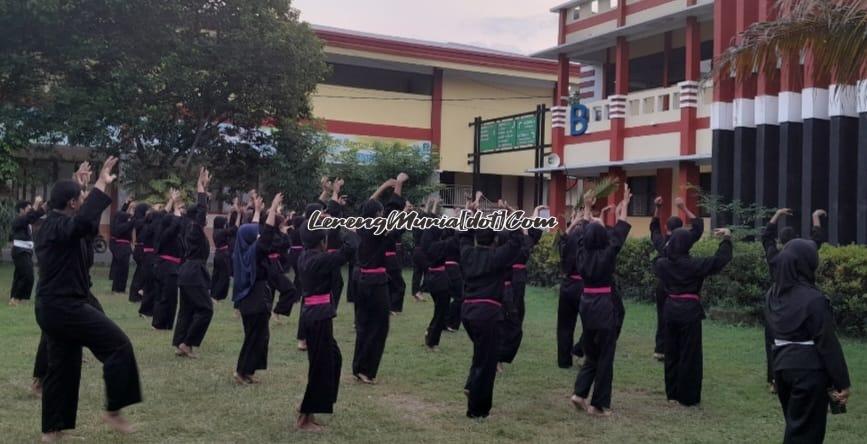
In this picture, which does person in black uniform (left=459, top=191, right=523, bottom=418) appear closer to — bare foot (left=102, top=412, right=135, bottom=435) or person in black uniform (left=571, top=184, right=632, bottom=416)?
person in black uniform (left=571, top=184, right=632, bottom=416)

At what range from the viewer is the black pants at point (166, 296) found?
11.8 meters

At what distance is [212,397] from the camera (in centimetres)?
816

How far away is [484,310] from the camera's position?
7.65 metres

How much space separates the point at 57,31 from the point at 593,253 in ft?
53.7

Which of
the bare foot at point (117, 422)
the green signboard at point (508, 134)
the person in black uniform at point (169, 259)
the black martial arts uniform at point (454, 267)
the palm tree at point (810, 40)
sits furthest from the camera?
the green signboard at point (508, 134)

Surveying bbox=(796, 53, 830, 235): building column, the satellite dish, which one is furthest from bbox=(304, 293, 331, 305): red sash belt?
the satellite dish

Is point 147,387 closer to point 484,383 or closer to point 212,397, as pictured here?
point 212,397

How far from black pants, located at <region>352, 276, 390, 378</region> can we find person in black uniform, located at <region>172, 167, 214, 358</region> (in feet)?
7.40

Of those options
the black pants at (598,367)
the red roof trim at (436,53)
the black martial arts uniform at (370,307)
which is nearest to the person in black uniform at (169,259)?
the black martial arts uniform at (370,307)

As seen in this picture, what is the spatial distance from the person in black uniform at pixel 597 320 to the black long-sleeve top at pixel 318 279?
7.39ft

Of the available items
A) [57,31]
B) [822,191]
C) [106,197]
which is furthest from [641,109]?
[106,197]

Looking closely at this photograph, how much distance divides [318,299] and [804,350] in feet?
12.5

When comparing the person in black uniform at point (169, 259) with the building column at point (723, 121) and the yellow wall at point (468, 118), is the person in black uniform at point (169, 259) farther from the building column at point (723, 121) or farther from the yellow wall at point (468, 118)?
the yellow wall at point (468, 118)

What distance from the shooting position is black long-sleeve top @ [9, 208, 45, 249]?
14.1 m
